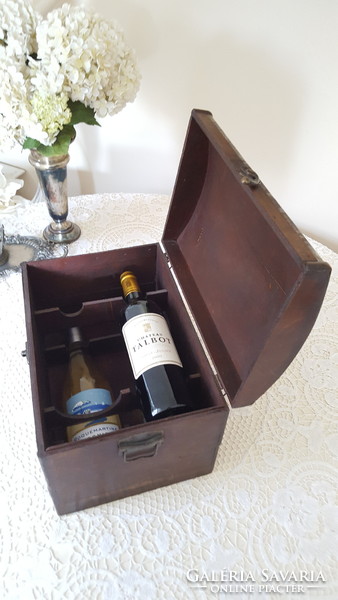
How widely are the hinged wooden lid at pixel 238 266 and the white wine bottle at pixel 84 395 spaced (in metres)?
0.19

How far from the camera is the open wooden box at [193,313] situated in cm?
51

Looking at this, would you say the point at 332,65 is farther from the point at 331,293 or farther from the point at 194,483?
the point at 194,483

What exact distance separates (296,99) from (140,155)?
464mm

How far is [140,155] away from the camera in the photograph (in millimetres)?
1222

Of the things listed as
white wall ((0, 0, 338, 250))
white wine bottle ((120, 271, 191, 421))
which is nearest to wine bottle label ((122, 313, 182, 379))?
white wine bottle ((120, 271, 191, 421))

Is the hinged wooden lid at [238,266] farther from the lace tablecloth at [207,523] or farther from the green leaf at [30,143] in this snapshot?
the green leaf at [30,143]

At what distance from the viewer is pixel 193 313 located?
2.44ft

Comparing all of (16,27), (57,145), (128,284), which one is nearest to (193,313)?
(128,284)

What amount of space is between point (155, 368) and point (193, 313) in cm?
16

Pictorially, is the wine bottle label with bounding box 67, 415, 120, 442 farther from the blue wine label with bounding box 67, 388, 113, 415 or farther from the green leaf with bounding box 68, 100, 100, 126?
the green leaf with bounding box 68, 100, 100, 126

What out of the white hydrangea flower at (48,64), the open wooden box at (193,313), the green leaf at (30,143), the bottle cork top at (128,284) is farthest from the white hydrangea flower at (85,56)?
the bottle cork top at (128,284)

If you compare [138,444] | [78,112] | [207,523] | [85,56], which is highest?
[85,56]

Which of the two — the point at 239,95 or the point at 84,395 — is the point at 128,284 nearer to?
the point at 84,395

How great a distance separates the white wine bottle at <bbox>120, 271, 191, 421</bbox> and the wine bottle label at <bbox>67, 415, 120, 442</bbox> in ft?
0.18
